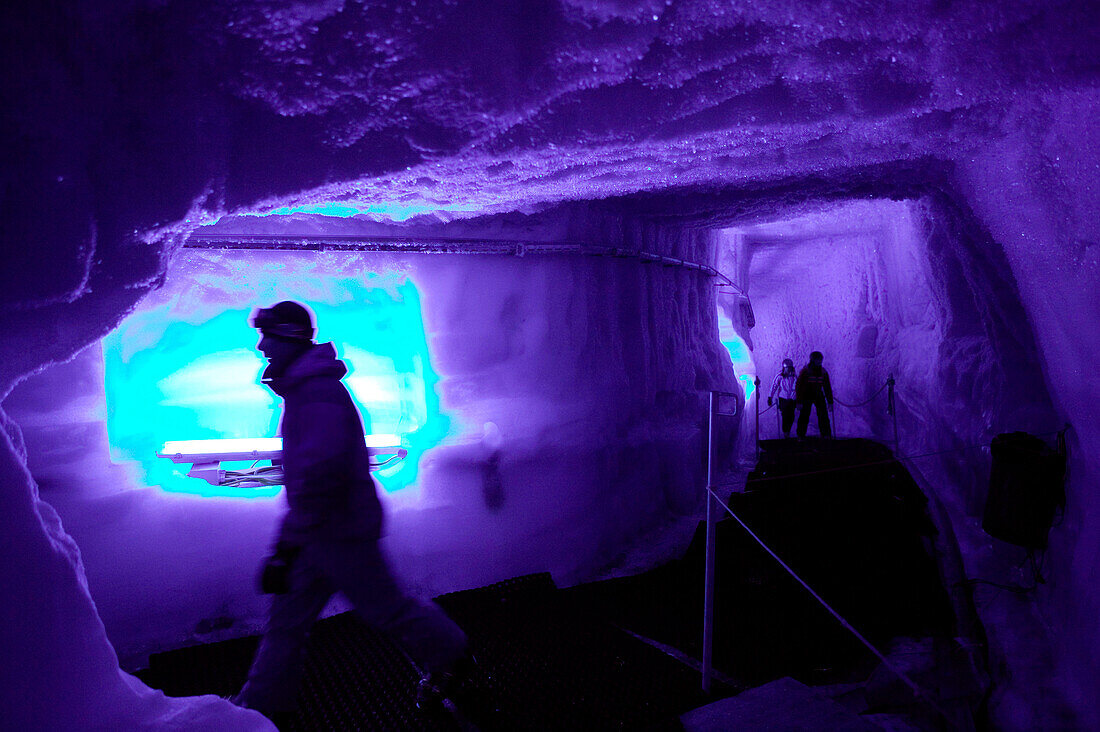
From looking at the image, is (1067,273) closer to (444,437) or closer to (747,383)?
(444,437)

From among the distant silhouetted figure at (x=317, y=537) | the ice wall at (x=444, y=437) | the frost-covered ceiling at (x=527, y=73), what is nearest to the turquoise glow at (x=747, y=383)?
the ice wall at (x=444, y=437)

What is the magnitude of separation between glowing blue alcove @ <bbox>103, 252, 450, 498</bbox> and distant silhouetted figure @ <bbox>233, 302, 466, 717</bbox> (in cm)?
198

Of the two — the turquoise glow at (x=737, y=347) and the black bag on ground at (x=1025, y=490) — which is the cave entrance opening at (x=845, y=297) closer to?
the turquoise glow at (x=737, y=347)

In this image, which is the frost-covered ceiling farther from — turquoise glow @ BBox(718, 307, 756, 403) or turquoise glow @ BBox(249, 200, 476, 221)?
turquoise glow @ BBox(718, 307, 756, 403)

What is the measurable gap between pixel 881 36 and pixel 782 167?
1.80 metres

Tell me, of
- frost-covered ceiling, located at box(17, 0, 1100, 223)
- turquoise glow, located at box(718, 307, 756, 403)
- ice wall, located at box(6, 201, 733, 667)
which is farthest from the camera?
turquoise glow, located at box(718, 307, 756, 403)

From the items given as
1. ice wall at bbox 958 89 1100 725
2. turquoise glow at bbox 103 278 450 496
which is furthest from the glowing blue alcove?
ice wall at bbox 958 89 1100 725

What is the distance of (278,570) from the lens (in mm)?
2242

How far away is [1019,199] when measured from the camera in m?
3.06

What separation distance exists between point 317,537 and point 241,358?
3.00 m

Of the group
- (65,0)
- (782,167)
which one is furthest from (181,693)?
(782,167)

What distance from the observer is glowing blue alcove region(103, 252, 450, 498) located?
4.09m

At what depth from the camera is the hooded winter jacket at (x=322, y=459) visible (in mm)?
2193

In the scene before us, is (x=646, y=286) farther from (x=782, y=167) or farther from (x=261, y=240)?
(x=261, y=240)
